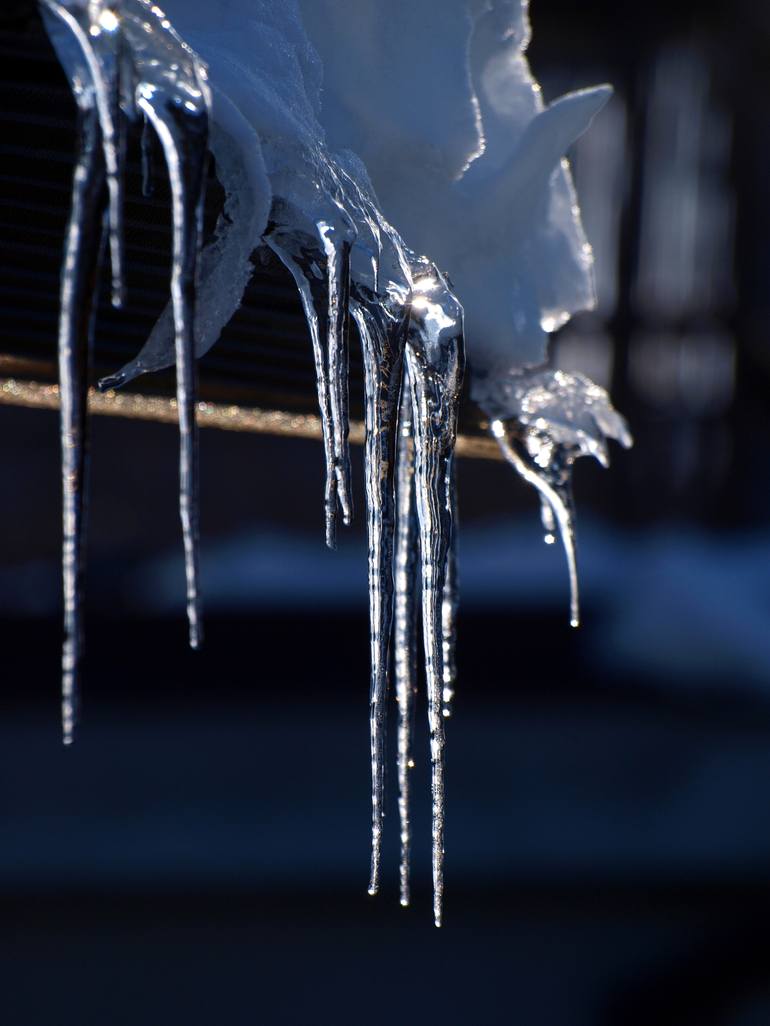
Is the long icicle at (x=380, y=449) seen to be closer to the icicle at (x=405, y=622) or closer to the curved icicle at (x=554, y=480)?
the icicle at (x=405, y=622)

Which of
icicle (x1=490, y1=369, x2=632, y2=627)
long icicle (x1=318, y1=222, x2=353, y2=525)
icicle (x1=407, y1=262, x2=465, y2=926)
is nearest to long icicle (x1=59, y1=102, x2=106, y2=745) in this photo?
long icicle (x1=318, y1=222, x2=353, y2=525)

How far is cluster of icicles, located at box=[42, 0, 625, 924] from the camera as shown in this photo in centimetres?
55

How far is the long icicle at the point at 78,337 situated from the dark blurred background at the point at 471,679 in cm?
26

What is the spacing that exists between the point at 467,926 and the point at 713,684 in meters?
1.46

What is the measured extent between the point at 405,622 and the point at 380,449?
268 mm

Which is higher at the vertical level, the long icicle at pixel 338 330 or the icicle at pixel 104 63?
the icicle at pixel 104 63

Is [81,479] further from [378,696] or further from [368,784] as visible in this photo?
[368,784]

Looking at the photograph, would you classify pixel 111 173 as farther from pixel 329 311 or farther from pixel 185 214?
pixel 329 311

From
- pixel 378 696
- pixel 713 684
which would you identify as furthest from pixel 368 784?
pixel 378 696

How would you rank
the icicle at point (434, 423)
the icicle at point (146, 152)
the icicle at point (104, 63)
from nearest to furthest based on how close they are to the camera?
the icicle at point (104, 63) < the icicle at point (146, 152) < the icicle at point (434, 423)

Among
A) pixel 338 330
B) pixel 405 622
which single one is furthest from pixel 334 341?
pixel 405 622

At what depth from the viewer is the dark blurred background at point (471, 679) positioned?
2.65m

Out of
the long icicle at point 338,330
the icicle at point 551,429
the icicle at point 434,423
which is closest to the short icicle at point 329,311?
the long icicle at point 338,330

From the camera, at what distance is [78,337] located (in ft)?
1.85
